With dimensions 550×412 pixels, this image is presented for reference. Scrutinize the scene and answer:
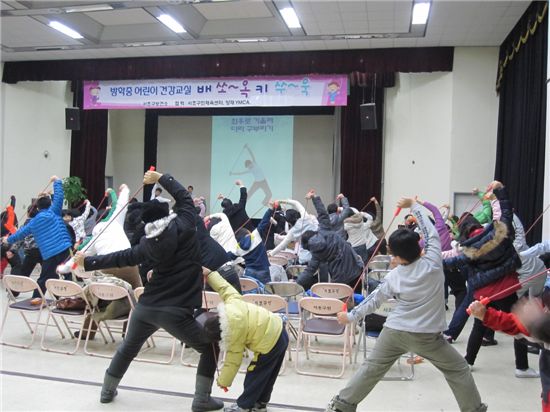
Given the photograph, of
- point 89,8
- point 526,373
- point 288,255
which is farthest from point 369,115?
point 526,373

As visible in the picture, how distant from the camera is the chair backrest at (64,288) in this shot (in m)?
4.50

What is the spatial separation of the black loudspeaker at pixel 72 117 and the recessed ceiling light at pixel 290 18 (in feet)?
19.3

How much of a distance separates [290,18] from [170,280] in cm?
705

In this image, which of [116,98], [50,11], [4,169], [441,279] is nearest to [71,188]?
[4,169]

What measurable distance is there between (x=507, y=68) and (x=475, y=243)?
260 inches

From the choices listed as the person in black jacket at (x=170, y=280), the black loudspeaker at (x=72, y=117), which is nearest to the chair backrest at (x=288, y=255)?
the person in black jacket at (x=170, y=280)

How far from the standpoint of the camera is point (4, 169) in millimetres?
12180

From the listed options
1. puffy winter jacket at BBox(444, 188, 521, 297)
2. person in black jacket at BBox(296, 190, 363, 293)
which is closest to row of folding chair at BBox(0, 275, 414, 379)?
person in black jacket at BBox(296, 190, 363, 293)

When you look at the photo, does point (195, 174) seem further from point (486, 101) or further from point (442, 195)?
point (486, 101)

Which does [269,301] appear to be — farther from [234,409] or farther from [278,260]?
[278,260]

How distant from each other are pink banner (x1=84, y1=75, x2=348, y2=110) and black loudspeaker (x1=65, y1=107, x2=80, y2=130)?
18.5 inches

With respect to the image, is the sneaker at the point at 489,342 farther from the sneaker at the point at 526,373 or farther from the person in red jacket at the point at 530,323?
the person in red jacket at the point at 530,323

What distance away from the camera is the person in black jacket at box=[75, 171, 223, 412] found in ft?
10.3

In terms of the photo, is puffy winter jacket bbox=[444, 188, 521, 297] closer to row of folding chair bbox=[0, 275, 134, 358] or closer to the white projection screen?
row of folding chair bbox=[0, 275, 134, 358]
